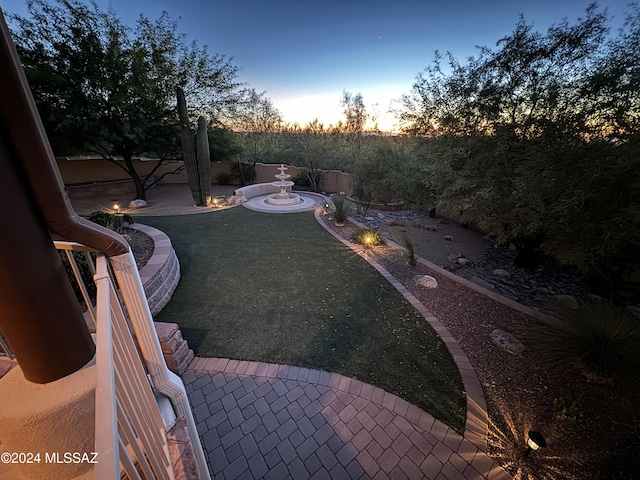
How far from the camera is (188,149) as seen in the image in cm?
884

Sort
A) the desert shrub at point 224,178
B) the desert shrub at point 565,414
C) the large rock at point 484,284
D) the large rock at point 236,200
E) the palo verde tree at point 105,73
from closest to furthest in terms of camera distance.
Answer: the desert shrub at point 565,414 → the large rock at point 484,284 → the palo verde tree at point 105,73 → the large rock at point 236,200 → the desert shrub at point 224,178

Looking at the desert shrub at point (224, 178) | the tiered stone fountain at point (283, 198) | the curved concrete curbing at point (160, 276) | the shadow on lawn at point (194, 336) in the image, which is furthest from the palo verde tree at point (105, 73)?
the shadow on lawn at point (194, 336)

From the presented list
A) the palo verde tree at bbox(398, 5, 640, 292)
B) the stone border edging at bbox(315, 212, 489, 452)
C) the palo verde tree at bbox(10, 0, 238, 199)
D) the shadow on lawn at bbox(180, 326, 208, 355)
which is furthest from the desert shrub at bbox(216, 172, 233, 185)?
the stone border edging at bbox(315, 212, 489, 452)

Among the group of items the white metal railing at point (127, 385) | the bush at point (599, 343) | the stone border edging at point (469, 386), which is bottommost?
the stone border edging at point (469, 386)

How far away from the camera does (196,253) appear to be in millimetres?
5879

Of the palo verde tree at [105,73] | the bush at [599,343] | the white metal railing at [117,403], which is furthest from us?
the palo verde tree at [105,73]

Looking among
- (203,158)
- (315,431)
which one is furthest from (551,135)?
(203,158)

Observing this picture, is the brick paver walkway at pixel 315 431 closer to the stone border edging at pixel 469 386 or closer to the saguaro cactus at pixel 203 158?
the stone border edging at pixel 469 386

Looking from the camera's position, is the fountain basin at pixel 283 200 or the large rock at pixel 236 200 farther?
the large rock at pixel 236 200

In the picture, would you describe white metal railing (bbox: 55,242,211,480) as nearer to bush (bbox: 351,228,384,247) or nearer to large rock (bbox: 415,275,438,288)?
large rock (bbox: 415,275,438,288)

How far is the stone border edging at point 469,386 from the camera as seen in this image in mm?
2336

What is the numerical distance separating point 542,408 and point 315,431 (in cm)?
240

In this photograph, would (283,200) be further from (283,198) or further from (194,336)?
(194,336)

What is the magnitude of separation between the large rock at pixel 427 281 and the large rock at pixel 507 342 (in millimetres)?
1330
